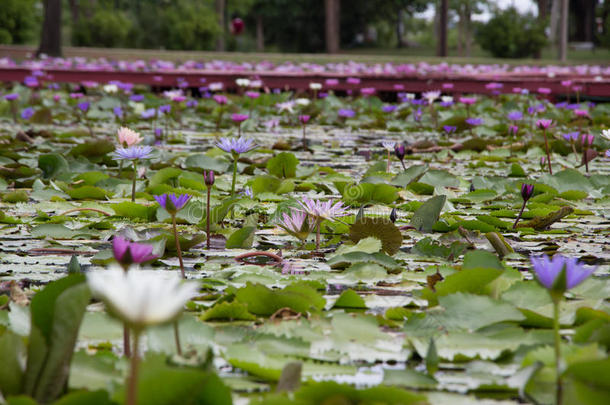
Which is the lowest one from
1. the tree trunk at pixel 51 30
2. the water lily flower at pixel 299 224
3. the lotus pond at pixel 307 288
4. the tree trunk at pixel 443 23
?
the lotus pond at pixel 307 288

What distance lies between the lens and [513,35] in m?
20.9

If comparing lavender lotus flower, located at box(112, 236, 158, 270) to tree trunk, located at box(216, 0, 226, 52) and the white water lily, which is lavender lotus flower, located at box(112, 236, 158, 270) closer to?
the white water lily

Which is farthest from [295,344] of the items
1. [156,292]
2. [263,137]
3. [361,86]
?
[361,86]

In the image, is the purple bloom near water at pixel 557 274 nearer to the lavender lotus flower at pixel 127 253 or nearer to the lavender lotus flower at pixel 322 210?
the lavender lotus flower at pixel 127 253

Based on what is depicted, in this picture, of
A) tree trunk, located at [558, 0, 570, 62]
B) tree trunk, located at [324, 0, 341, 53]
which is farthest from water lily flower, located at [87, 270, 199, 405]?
tree trunk, located at [324, 0, 341, 53]

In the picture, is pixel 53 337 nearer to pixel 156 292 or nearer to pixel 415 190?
pixel 156 292

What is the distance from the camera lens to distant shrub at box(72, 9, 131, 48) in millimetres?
20875

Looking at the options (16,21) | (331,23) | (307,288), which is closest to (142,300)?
(307,288)

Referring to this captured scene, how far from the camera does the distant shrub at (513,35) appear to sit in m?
20.8

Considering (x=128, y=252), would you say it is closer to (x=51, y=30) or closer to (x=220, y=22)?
(x=51, y=30)

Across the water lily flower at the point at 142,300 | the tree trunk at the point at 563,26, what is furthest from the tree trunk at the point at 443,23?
the water lily flower at the point at 142,300

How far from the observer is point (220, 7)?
20.5m

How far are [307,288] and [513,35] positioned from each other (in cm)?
2126

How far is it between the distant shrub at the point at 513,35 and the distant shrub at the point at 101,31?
10693 mm
